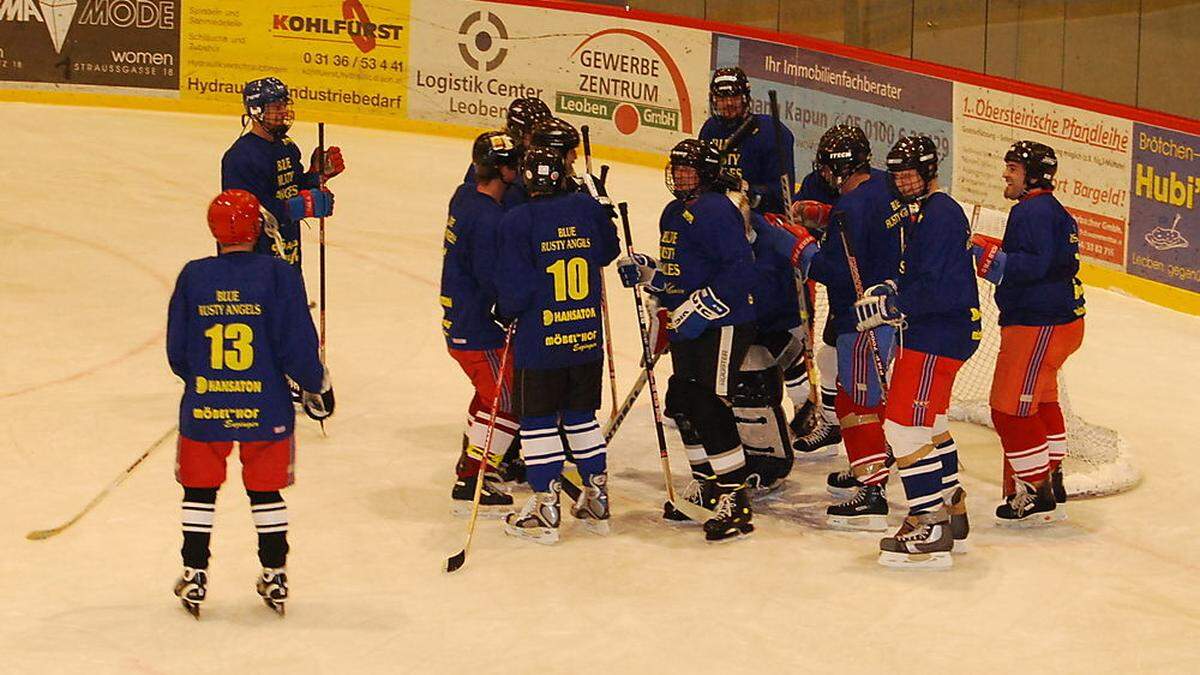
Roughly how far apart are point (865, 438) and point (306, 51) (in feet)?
31.3

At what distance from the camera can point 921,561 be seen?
6.42 metres

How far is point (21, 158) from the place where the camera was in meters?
13.5

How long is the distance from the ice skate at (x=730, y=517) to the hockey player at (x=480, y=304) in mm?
943

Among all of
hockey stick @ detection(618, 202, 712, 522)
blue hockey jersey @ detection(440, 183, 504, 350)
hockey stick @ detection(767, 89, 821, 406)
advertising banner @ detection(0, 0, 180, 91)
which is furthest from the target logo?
hockey stick @ detection(618, 202, 712, 522)

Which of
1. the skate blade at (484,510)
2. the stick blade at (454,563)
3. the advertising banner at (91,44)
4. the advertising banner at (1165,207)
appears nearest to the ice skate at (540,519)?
the skate blade at (484,510)

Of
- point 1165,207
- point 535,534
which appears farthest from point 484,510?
point 1165,207

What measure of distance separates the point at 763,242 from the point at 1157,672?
8.54 feet

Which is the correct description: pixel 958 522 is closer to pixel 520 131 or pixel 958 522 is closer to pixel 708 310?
pixel 708 310

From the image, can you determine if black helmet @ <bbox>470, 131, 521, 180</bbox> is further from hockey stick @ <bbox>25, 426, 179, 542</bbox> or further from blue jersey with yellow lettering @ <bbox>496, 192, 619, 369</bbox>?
hockey stick @ <bbox>25, 426, 179, 542</bbox>

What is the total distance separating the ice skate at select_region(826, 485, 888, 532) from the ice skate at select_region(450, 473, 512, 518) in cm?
139

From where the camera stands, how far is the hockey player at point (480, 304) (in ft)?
22.4

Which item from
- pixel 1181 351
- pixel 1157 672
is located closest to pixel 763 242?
pixel 1157 672

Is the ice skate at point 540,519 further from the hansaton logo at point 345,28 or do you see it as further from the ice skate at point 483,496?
the hansaton logo at point 345,28

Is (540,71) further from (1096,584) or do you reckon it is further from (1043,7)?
(1096,584)
